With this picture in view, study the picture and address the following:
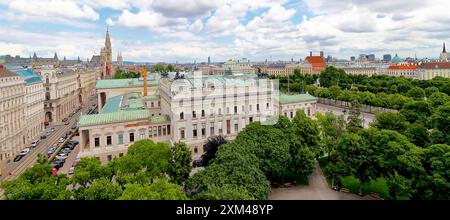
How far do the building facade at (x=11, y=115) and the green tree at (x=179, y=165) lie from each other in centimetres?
3227

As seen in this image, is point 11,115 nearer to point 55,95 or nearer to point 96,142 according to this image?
point 96,142

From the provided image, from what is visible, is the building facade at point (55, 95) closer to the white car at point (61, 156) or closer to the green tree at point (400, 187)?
the white car at point (61, 156)

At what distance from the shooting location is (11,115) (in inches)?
2121

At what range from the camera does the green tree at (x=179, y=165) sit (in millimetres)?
32344

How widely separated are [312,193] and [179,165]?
1439 cm

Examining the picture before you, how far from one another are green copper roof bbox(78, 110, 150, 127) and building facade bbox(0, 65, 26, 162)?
1469cm

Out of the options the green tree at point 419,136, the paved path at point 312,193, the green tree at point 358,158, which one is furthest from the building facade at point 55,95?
the green tree at point 419,136

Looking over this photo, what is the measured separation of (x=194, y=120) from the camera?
4800 cm

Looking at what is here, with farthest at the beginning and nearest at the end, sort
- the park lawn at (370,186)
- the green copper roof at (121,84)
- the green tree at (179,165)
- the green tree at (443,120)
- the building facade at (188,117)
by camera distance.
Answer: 1. the green copper roof at (121,84)
2. the building facade at (188,117)
3. the green tree at (443,120)
4. the park lawn at (370,186)
5. the green tree at (179,165)

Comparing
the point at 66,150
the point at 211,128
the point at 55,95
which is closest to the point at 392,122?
the point at 211,128
